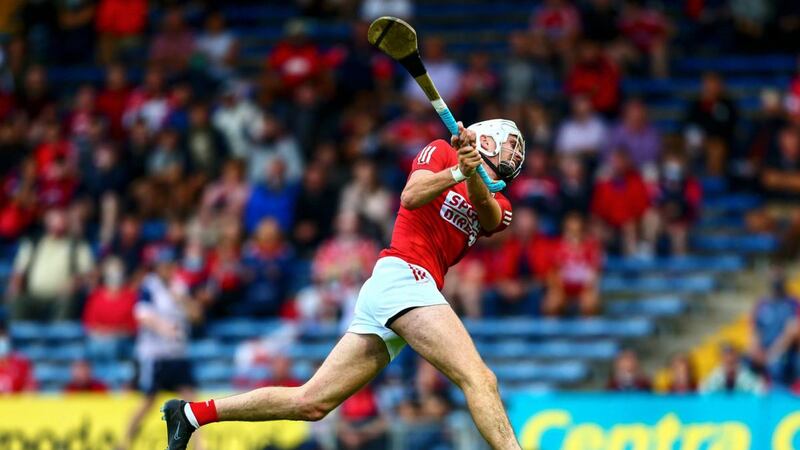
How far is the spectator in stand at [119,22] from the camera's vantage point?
2333 centimetres

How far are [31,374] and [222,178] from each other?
11.9 ft

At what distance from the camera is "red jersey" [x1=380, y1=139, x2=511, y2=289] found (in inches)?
348

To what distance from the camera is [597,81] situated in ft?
63.0

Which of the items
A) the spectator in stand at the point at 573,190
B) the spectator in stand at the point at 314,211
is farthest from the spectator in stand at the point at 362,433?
the spectator in stand at the point at 314,211

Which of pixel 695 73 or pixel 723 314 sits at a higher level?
pixel 695 73

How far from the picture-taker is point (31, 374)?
715 inches

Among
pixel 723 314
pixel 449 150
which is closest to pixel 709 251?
pixel 723 314

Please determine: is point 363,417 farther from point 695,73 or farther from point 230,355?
point 695,73

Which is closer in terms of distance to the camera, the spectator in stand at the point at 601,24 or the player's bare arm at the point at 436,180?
the player's bare arm at the point at 436,180

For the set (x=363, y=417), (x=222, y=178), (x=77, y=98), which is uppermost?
(x=77, y=98)

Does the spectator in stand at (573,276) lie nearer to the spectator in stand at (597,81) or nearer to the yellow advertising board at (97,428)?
the spectator in stand at (597,81)

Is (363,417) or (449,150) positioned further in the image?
(363,417)

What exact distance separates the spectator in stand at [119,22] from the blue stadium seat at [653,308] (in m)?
9.64

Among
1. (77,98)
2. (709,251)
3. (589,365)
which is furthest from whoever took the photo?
(77,98)
